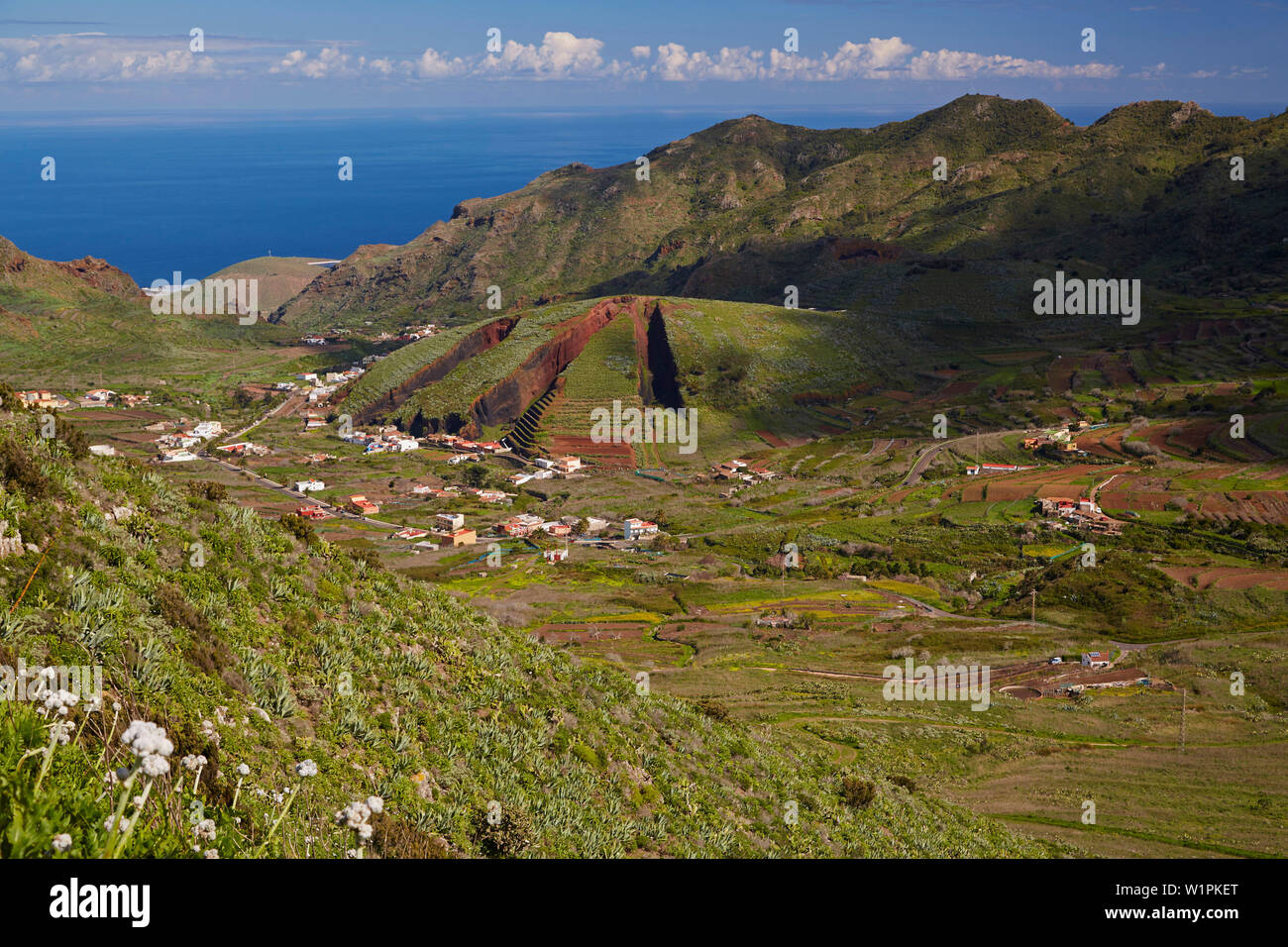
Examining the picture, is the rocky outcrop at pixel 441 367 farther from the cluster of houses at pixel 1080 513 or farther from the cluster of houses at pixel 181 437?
the cluster of houses at pixel 1080 513

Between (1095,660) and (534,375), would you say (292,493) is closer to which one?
(534,375)

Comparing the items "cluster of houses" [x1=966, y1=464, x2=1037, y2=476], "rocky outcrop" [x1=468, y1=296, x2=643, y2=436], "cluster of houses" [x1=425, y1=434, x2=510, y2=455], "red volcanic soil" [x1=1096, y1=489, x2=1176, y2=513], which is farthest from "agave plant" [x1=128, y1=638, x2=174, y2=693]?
"rocky outcrop" [x1=468, y1=296, x2=643, y2=436]

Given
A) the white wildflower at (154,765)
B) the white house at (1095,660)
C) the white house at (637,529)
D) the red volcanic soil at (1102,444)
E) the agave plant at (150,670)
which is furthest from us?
the red volcanic soil at (1102,444)

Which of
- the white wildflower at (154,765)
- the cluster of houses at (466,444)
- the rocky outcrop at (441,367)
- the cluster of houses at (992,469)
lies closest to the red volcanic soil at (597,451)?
the cluster of houses at (466,444)

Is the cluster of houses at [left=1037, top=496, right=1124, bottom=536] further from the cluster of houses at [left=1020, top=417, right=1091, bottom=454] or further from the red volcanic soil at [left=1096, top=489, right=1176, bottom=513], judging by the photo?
the cluster of houses at [left=1020, top=417, right=1091, bottom=454]

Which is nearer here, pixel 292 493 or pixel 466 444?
pixel 292 493

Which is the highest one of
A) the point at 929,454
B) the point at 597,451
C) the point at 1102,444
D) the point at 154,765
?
the point at 154,765

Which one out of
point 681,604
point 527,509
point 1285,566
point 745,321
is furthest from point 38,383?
point 1285,566

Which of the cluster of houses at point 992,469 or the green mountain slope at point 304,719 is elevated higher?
the green mountain slope at point 304,719

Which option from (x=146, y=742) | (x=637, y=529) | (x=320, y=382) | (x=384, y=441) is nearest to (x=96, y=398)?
(x=320, y=382)
